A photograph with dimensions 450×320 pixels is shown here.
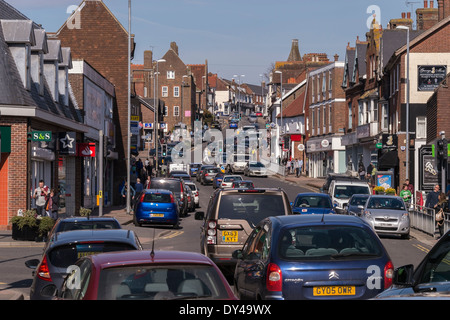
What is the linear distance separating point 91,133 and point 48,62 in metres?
7.87

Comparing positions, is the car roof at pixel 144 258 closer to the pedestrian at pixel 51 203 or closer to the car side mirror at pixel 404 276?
the car side mirror at pixel 404 276

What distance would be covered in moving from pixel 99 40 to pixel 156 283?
43.9 meters

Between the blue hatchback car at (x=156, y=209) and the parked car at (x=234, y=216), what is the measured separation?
52.1 ft

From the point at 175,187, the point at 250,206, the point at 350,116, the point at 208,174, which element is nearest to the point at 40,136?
the point at 175,187

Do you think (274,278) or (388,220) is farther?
(388,220)

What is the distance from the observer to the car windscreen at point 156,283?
6.67 m

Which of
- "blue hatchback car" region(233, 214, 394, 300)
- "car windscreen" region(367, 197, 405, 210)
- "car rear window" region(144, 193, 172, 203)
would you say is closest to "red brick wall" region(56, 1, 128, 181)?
"car rear window" region(144, 193, 172, 203)

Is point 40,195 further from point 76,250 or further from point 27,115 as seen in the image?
point 76,250

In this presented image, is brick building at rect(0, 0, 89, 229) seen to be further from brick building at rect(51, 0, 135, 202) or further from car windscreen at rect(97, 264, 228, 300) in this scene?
car windscreen at rect(97, 264, 228, 300)

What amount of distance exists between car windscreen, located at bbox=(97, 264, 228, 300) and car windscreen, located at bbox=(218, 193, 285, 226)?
8.33 meters

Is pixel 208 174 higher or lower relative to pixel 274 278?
higher

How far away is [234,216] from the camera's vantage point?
15359 millimetres

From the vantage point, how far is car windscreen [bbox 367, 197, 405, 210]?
28562mm

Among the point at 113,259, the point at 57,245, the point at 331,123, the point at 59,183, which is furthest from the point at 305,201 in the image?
the point at 331,123
